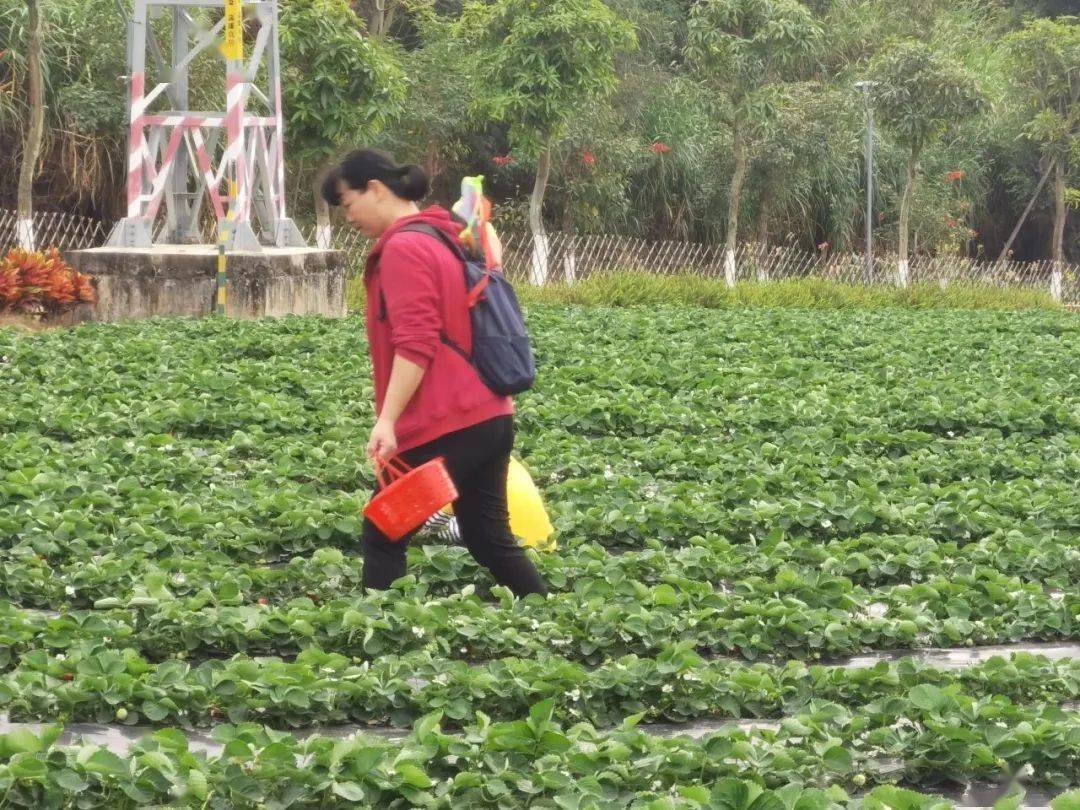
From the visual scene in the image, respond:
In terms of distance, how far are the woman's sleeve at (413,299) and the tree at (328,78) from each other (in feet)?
61.2

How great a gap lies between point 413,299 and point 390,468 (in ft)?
1.84

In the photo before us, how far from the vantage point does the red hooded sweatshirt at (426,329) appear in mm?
5445

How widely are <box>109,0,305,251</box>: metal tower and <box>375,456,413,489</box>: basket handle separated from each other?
11.8m

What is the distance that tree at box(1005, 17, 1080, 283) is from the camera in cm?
3469

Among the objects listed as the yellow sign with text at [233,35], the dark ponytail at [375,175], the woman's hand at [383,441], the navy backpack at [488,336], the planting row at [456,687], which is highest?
the yellow sign with text at [233,35]

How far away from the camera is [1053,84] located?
36.0 metres

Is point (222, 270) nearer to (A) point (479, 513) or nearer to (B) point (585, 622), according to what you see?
(A) point (479, 513)

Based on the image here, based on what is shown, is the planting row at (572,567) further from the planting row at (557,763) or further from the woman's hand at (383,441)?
the planting row at (557,763)

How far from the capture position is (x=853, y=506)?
25.3 feet

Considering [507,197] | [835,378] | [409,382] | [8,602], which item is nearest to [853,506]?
[409,382]

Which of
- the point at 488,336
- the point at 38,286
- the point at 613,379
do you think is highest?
the point at 488,336

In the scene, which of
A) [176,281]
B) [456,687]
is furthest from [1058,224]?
[456,687]

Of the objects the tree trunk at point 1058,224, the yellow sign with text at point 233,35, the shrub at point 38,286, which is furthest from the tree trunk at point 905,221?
the shrub at point 38,286

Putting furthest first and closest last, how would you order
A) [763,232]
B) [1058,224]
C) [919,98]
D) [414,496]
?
[1058,224], [763,232], [919,98], [414,496]
